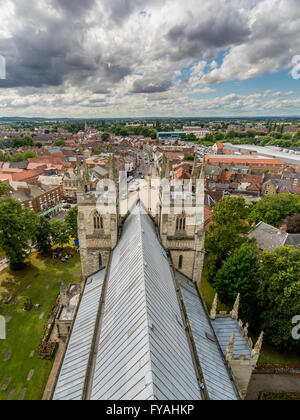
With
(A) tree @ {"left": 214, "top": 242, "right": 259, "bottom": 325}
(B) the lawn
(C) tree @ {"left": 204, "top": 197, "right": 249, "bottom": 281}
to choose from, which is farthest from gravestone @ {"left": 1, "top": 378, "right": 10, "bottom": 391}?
(C) tree @ {"left": 204, "top": 197, "right": 249, "bottom": 281}

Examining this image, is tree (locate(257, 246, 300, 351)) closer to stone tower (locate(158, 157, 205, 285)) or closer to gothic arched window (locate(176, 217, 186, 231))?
stone tower (locate(158, 157, 205, 285))

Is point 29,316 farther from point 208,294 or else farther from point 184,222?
point 208,294

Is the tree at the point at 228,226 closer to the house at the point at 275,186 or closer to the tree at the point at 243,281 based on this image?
the tree at the point at 243,281

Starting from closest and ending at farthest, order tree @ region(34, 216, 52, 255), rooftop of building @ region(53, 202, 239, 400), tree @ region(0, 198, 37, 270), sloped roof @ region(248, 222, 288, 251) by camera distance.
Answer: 1. rooftop of building @ region(53, 202, 239, 400)
2. tree @ region(0, 198, 37, 270)
3. sloped roof @ region(248, 222, 288, 251)
4. tree @ region(34, 216, 52, 255)

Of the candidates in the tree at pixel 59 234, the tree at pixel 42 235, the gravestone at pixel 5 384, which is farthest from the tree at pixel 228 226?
the tree at pixel 42 235

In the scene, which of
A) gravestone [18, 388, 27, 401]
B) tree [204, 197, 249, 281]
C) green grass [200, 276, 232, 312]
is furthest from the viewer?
green grass [200, 276, 232, 312]

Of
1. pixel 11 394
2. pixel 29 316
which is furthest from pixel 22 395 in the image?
pixel 29 316

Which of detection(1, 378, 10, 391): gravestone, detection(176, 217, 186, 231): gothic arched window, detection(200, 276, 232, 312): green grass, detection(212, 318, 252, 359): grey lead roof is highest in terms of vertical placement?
detection(176, 217, 186, 231): gothic arched window
